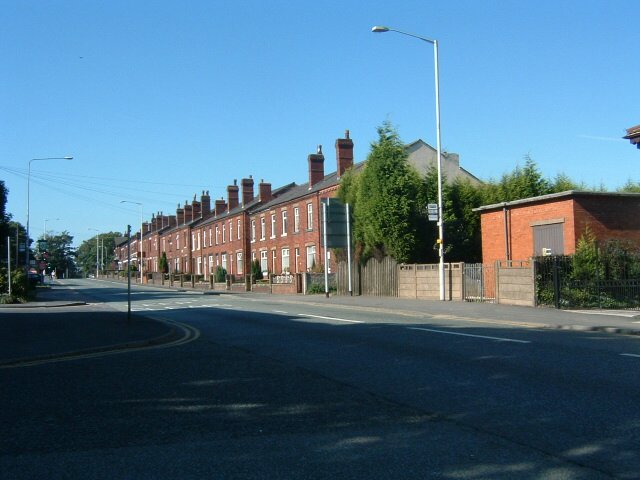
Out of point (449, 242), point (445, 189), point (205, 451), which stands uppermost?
point (445, 189)

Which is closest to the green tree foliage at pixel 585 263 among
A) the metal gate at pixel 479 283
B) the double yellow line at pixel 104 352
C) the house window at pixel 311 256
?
the metal gate at pixel 479 283

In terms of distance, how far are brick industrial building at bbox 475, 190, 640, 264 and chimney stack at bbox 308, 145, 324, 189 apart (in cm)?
2576

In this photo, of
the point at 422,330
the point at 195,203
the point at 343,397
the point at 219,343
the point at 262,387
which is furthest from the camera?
the point at 195,203

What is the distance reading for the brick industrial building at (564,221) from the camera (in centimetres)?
2494

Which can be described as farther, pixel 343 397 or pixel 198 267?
pixel 198 267

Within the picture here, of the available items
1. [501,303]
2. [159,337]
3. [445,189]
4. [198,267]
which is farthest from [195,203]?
[159,337]

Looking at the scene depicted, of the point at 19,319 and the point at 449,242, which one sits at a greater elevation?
the point at 449,242

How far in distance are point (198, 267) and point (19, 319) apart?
2367 inches

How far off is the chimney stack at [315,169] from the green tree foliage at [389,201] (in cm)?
1607

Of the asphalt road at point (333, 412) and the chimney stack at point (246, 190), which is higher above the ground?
the chimney stack at point (246, 190)

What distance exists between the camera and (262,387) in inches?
348

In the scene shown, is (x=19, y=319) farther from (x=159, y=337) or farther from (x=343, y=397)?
(x=343, y=397)

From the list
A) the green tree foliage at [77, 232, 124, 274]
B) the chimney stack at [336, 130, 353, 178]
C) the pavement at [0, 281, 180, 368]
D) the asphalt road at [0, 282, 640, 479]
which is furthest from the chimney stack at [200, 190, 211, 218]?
the green tree foliage at [77, 232, 124, 274]

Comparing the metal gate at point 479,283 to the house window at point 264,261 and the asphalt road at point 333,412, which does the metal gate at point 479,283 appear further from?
the house window at point 264,261
